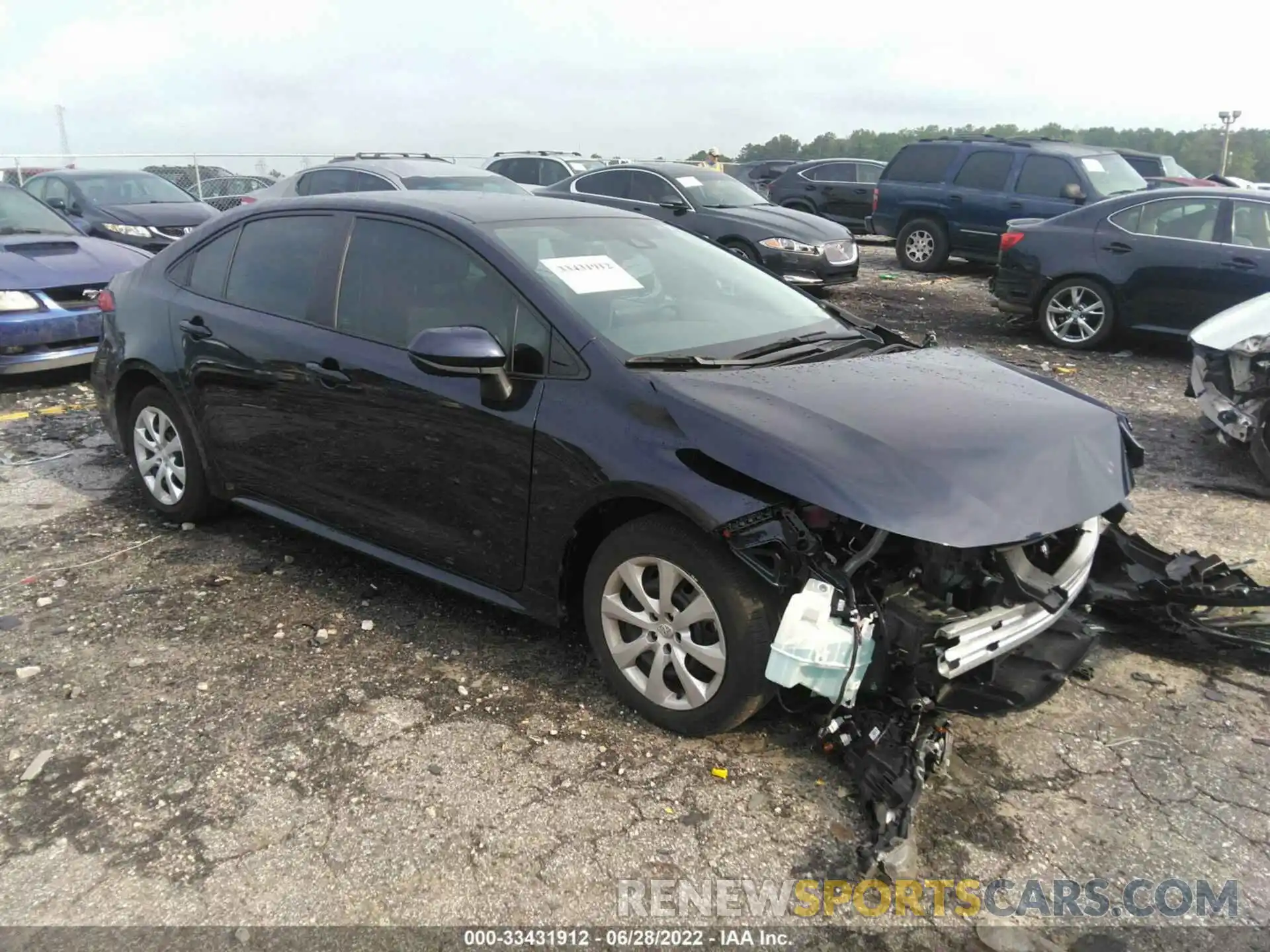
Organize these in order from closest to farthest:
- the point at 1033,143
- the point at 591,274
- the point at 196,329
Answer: the point at 591,274 < the point at 196,329 < the point at 1033,143

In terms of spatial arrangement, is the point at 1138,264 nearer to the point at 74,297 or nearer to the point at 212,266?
the point at 212,266

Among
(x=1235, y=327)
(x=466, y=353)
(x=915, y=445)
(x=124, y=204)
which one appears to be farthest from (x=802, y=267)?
(x=124, y=204)

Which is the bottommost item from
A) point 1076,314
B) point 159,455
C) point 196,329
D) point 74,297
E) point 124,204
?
point 1076,314

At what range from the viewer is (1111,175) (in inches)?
494

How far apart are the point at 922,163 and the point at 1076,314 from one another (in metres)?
5.57

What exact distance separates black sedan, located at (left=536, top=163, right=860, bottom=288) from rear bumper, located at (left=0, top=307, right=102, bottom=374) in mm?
4938

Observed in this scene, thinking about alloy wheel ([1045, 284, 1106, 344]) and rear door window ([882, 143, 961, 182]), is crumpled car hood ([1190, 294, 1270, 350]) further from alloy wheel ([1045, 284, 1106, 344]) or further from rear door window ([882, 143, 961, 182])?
rear door window ([882, 143, 961, 182])

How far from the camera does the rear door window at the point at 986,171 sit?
42.4ft

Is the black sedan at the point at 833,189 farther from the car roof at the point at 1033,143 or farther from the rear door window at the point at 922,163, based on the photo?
the car roof at the point at 1033,143

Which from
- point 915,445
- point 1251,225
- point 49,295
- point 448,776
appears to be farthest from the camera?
point 1251,225

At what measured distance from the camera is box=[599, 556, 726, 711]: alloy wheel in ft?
9.95

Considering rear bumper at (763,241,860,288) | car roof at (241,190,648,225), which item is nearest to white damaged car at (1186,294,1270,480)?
car roof at (241,190,648,225)

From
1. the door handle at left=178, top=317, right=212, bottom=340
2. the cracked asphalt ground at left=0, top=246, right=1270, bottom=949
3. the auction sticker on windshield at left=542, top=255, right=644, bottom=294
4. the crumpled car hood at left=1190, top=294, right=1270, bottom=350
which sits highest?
the auction sticker on windshield at left=542, top=255, right=644, bottom=294

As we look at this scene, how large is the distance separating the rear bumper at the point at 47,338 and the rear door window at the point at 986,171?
425 inches
